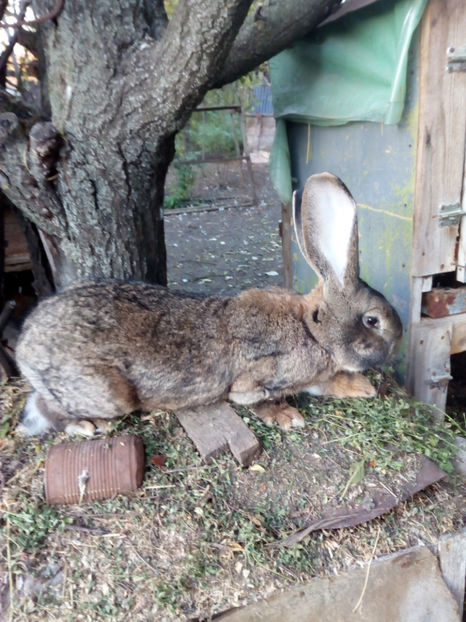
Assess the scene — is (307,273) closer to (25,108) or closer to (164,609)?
(25,108)

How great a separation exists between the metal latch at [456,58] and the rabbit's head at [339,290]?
37.3 inches

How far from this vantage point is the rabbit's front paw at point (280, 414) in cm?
265

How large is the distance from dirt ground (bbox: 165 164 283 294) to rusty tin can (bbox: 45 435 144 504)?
109 inches

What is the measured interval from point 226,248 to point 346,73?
4.27 meters

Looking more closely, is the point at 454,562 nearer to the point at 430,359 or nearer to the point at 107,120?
the point at 430,359

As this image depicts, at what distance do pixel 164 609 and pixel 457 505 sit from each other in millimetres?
1339

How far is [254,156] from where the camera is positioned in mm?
14156

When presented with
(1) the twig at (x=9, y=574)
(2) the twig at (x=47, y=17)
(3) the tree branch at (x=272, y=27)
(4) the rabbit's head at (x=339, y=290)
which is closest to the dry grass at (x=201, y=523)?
(1) the twig at (x=9, y=574)

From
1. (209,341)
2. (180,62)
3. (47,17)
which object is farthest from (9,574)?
(47,17)

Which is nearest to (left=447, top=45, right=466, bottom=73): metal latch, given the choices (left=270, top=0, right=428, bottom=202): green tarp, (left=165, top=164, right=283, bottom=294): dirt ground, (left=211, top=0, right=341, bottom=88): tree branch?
(left=270, top=0, right=428, bottom=202): green tarp

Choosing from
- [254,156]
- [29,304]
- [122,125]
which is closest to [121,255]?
[122,125]

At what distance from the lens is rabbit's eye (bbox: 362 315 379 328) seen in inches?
108

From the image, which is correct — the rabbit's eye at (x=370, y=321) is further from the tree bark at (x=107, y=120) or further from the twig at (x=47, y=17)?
the twig at (x=47, y=17)

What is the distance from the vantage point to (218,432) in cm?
253
